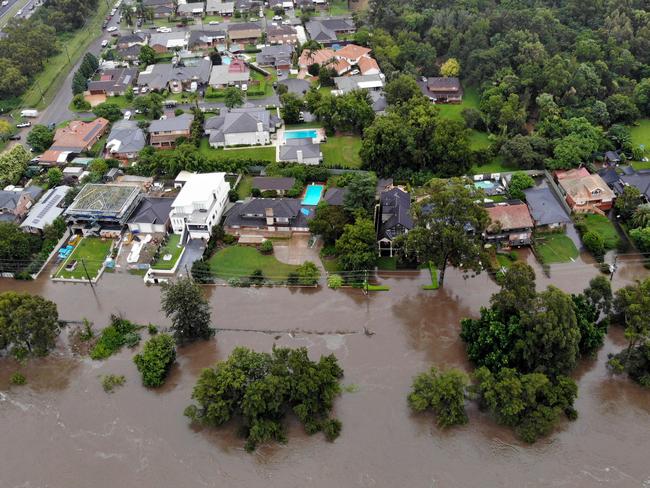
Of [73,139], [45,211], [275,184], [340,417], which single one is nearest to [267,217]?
[275,184]

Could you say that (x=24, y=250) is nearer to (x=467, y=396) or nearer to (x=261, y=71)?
(x=467, y=396)

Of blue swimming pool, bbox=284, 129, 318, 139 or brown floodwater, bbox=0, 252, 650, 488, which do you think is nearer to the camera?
brown floodwater, bbox=0, 252, 650, 488

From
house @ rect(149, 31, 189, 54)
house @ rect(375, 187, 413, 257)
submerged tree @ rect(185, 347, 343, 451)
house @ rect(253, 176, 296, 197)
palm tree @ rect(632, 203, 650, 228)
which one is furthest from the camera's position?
house @ rect(149, 31, 189, 54)

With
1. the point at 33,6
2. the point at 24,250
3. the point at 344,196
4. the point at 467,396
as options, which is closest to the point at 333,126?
the point at 344,196

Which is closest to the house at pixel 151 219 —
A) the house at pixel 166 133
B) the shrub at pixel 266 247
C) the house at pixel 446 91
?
the shrub at pixel 266 247

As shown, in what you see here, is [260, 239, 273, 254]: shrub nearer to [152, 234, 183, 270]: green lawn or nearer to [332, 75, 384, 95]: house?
[152, 234, 183, 270]: green lawn

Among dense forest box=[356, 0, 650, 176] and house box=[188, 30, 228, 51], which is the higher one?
dense forest box=[356, 0, 650, 176]

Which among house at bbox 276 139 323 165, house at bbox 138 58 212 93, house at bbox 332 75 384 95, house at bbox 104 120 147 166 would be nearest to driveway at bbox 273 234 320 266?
house at bbox 276 139 323 165
